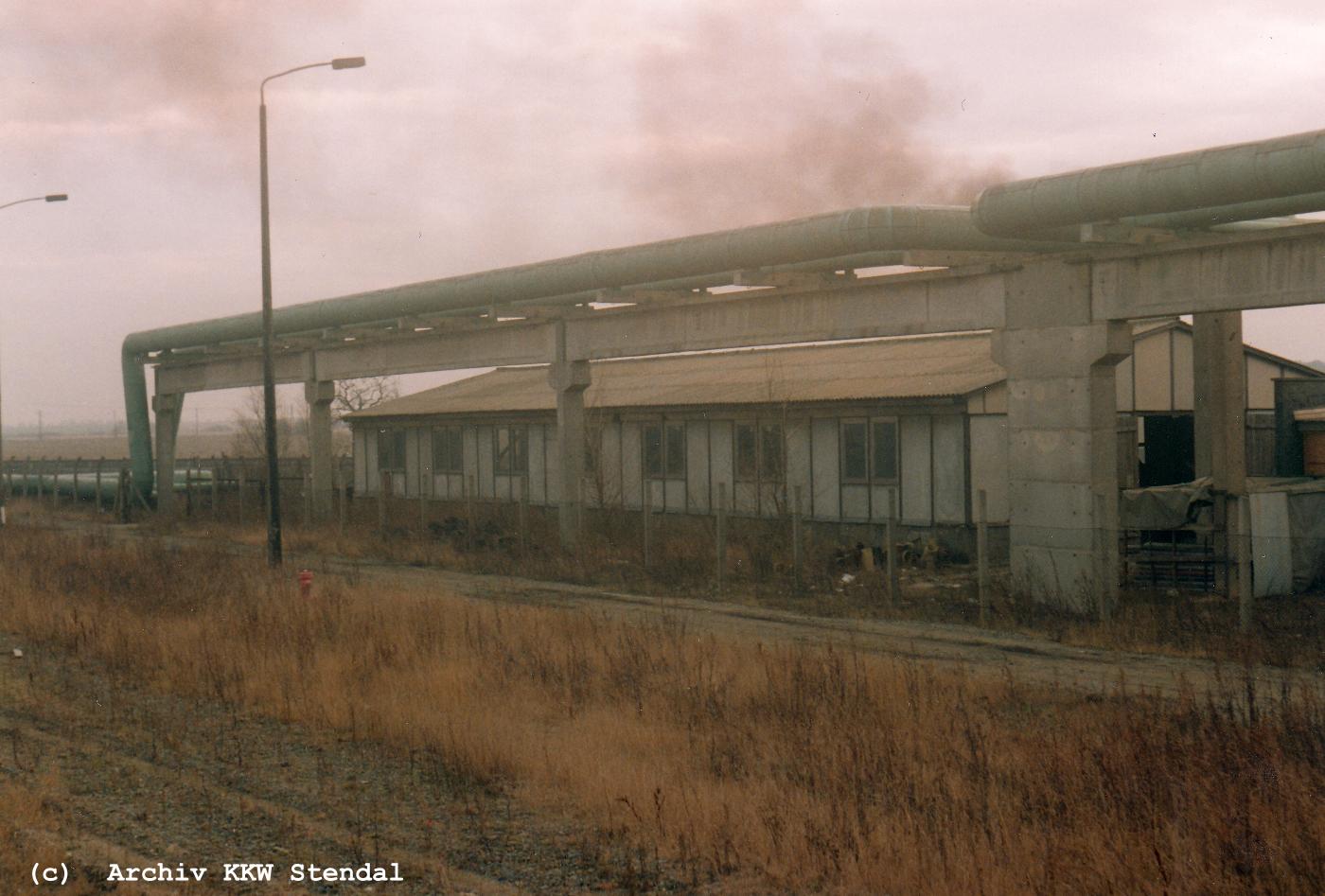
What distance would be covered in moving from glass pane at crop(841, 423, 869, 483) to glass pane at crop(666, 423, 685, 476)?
17.8ft

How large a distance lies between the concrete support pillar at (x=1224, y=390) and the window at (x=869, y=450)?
832cm

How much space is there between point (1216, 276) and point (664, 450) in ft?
63.1

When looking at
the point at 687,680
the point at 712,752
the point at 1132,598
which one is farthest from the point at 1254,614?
the point at 712,752

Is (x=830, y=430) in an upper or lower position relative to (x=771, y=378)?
lower

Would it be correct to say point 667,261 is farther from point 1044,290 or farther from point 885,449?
point 885,449

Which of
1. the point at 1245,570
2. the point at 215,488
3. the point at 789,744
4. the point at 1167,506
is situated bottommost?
the point at 789,744

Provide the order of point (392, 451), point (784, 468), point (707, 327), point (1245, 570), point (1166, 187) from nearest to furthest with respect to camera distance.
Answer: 1. point (1245, 570)
2. point (1166, 187)
3. point (707, 327)
4. point (784, 468)
5. point (392, 451)

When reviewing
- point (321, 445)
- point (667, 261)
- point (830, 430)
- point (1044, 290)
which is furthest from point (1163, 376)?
A: point (321, 445)

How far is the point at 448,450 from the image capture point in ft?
138

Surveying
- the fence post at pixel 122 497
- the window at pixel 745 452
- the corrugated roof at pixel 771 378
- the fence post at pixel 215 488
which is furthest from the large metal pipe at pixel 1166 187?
the fence post at pixel 122 497

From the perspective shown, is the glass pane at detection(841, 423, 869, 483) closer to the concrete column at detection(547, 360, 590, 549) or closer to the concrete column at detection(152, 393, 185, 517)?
the concrete column at detection(547, 360, 590, 549)

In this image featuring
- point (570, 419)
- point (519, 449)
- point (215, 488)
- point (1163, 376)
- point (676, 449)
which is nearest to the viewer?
point (570, 419)

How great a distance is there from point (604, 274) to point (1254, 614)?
1253cm

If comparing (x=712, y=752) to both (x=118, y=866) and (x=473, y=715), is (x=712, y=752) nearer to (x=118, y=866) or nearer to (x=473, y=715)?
(x=473, y=715)
